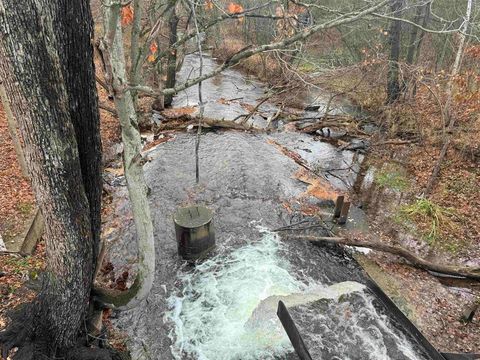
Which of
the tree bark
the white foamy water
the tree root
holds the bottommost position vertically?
the white foamy water

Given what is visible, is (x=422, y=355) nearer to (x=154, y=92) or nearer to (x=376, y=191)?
(x=154, y=92)

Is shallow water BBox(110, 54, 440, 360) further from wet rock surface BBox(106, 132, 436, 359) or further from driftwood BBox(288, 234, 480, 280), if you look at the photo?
driftwood BBox(288, 234, 480, 280)

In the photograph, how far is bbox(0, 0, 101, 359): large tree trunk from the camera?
331cm

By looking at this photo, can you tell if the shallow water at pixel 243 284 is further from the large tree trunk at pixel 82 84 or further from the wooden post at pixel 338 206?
the large tree trunk at pixel 82 84

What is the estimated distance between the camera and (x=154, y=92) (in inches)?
166

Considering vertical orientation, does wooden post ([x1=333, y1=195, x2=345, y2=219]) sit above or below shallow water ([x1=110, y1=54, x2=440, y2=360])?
above

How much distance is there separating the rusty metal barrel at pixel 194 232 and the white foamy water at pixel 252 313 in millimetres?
333

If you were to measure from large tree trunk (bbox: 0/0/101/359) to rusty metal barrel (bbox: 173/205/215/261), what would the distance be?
2.46 m

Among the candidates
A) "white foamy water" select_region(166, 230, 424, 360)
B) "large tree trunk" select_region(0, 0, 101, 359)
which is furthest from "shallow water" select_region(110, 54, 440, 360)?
"large tree trunk" select_region(0, 0, 101, 359)

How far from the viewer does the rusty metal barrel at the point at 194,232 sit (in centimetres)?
717

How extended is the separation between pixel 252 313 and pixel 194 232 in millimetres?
2007

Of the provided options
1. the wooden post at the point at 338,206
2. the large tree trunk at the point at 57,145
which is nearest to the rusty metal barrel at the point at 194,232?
the large tree trunk at the point at 57,145

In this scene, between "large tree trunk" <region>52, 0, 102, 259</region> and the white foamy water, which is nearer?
"large tree trunk" <region>52, 0, 102, 259</region>

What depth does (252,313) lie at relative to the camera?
6227mm
